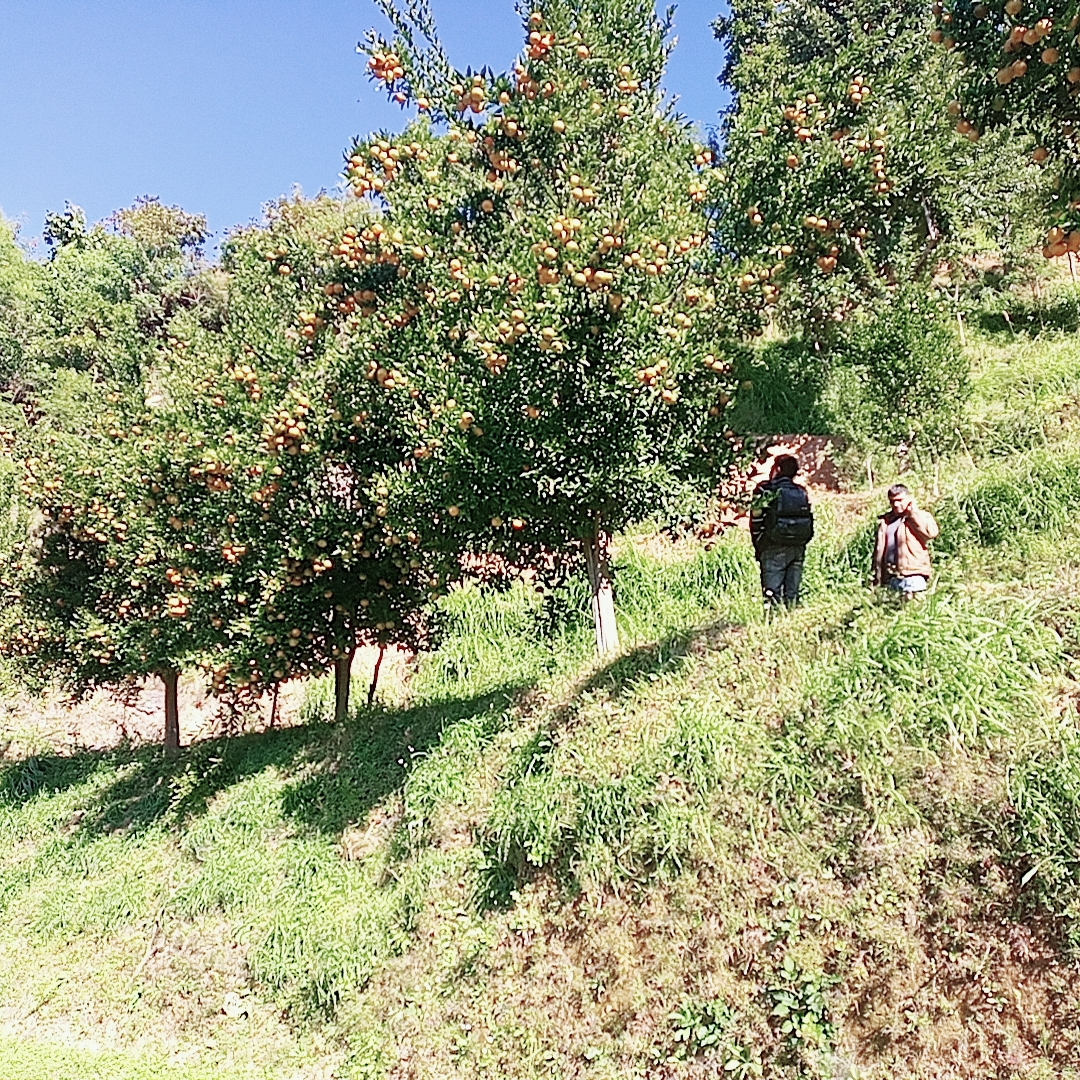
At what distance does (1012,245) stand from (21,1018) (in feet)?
53.8

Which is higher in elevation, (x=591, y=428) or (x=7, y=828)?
(x=591, y=428)

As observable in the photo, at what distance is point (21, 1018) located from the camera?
579 centimetres

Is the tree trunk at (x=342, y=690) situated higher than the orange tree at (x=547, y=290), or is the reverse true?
the orange tree at (x=547, y=290)

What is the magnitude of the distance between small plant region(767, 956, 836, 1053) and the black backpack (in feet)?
9.56

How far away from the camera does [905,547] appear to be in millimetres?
4918

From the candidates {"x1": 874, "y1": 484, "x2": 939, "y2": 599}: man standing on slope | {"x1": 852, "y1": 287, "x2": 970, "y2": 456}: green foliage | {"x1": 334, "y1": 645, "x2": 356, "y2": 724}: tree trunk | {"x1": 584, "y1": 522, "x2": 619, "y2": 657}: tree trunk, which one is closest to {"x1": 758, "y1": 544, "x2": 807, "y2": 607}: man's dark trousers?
{"x1": 874, "y1": 484, "x2": 939, "y2": 599}: man standing on slope

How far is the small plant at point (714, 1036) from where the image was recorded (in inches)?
126

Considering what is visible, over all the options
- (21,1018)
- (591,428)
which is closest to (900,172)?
(591,428)

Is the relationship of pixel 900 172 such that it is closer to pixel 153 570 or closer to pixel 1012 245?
pixel 1012 245

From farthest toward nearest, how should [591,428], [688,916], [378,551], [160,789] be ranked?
[160,789] < [378,551] < [591,428] < [688,916]

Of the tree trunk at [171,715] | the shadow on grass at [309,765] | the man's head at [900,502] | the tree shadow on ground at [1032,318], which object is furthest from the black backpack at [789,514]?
the tree shadow on ground at [1032,318]

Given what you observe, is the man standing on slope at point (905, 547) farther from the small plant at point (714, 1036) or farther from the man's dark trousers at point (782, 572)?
the small plant at point (714, 1036)

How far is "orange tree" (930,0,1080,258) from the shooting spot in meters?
3.17

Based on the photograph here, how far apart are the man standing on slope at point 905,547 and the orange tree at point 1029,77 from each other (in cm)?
166
